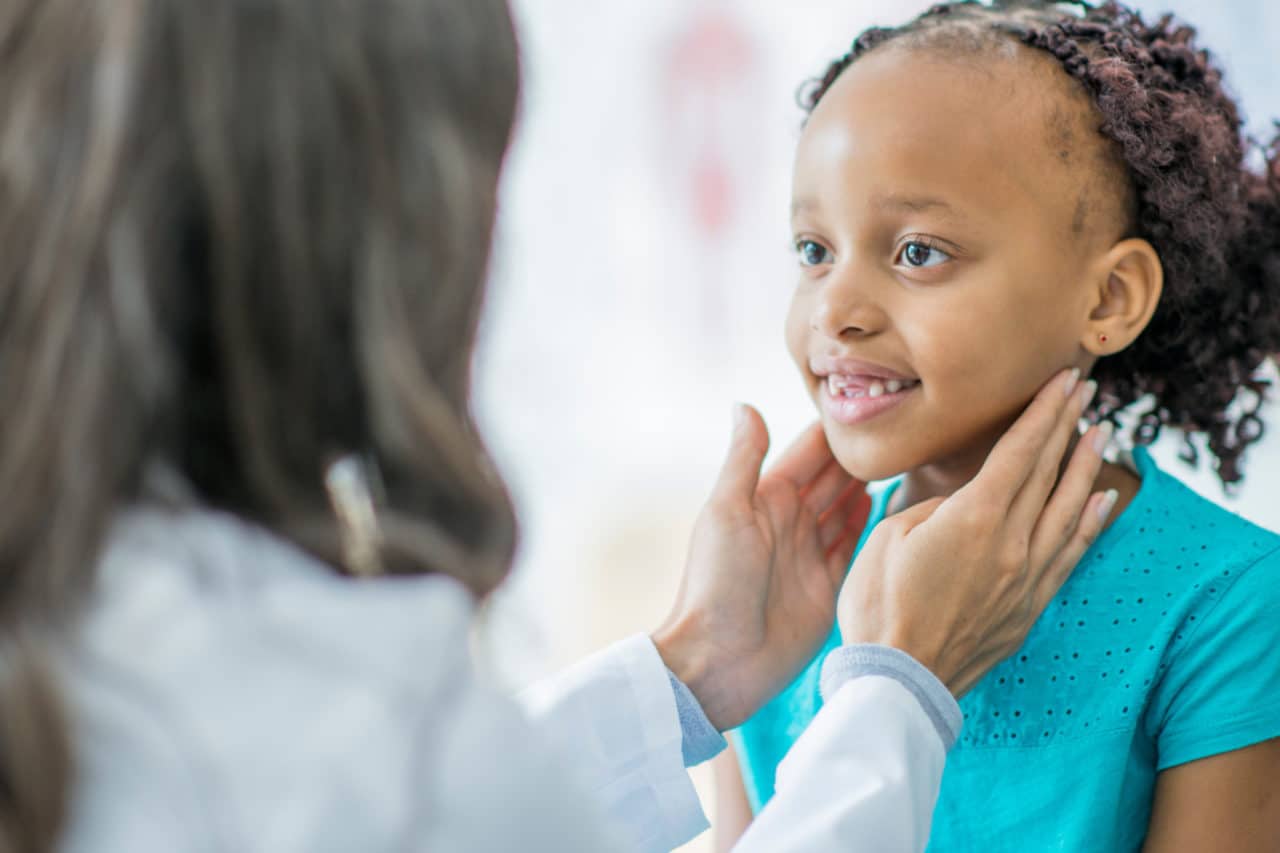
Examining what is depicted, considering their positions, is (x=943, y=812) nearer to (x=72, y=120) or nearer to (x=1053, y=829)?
(x=1053, y=829)

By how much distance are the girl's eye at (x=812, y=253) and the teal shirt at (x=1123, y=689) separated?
1.12 ft

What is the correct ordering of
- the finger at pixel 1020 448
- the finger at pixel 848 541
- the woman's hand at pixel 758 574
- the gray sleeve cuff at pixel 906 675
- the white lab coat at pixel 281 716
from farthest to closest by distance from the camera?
the finger at pixel 848 541 → the woman's hand at pixel 758 574 → the finger at pixel 1020 448 → the gray sleeve cuff at pixel 906 675 → the white lab coat at pixel 281 716

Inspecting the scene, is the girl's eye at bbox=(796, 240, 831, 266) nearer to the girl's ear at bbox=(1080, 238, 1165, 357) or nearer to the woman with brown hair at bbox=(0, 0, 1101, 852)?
the girl's ear at bbox=(1080, 238, 1165, 357)

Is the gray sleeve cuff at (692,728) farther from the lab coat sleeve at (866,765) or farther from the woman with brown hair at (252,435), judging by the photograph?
the woman with brown hair at (252,435)

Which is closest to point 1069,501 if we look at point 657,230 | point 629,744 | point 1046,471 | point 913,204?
point 1046,471

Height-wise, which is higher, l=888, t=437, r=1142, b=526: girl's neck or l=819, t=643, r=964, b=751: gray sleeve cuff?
l=888, t=437, r=1142, b=526: girl's neck

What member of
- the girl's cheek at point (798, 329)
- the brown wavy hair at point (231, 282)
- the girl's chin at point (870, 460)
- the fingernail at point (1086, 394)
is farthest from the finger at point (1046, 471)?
the brown wavy hair at point (231, 282)

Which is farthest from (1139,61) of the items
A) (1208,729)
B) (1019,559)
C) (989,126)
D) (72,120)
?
(72,120)

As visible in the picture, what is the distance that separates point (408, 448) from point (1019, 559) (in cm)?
57

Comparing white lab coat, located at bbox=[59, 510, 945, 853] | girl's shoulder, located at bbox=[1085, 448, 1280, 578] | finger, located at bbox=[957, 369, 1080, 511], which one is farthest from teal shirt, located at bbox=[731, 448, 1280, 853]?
white lab coat, located at bbox=[59, 510, 945, 853]

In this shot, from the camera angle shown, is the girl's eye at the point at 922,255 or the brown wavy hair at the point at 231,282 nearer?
the brown wavy hair at the point at 231,282

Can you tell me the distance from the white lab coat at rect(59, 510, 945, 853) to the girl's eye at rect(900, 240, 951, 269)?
583mm

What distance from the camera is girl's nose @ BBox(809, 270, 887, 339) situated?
101cm

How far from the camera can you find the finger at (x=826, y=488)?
3.93ft
